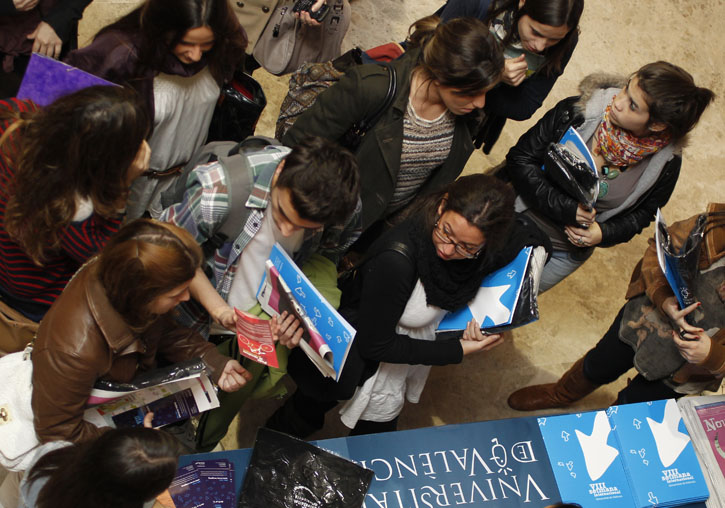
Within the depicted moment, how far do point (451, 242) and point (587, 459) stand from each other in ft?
3.34

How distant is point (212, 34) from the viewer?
252 centimetres

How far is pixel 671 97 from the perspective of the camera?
9.05ft

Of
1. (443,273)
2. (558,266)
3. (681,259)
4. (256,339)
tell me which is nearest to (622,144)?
(681,259)

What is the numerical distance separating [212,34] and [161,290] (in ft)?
3.67

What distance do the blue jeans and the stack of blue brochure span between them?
0.89m

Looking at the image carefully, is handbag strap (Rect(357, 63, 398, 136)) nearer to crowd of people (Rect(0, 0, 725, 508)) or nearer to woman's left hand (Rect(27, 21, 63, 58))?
crowd of people (Rect(0, 0, 725, 508))

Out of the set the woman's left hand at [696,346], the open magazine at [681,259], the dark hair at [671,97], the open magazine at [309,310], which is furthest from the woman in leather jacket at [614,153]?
the open magazine at [309,310]

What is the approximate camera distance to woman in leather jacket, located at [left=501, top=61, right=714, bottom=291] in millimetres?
2801

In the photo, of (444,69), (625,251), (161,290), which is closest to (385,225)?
(444,69)

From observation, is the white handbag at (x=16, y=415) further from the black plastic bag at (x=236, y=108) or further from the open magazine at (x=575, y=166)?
the open magazine at (x=575, y=166)

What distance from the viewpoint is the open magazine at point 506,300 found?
2566 mm

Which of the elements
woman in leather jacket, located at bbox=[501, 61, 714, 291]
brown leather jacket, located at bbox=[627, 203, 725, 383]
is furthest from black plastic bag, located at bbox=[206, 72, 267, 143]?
brown leather jacket, located at bbox=[627, 203, 725, 383]

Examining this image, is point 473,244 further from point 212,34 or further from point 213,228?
point 212,34

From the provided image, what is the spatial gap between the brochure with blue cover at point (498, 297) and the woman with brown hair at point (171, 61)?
52.7 inches
